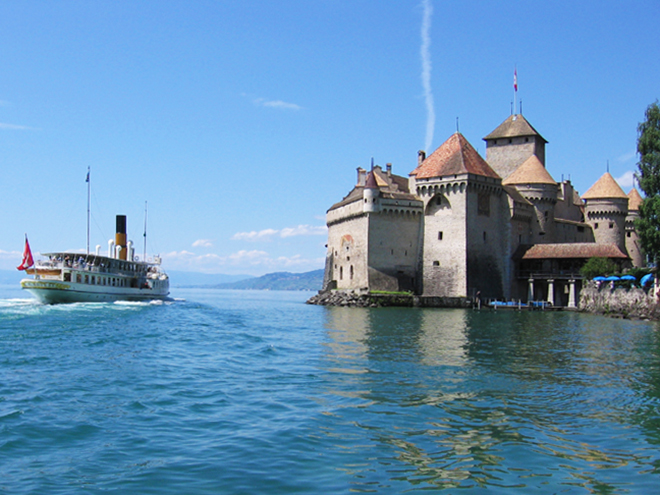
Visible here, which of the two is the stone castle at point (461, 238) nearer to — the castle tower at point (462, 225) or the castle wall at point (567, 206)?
the castle tower at point (462, 225)

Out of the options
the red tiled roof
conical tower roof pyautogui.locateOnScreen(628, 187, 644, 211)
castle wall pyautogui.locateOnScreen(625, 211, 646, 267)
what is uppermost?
conical tower roof pyautogui.locateOnScreen(628, 187, 644, 211)

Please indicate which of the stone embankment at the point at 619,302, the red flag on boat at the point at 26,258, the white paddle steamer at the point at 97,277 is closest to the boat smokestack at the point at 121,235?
the white paddle steamer at the point at 97,277

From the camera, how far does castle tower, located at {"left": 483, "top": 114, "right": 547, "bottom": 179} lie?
205 ft

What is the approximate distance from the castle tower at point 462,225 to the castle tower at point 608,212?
13338 mm

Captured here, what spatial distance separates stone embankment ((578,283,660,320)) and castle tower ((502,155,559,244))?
975 centimetres

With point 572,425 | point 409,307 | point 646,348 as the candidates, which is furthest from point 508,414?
point 409,307

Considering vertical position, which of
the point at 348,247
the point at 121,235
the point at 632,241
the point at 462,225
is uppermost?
the point at 462,225

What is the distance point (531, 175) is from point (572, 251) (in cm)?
1035

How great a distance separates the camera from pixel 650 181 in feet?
135

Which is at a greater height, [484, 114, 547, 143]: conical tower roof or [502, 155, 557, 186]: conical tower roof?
[484, 114, 547, 143]: conical tower roof

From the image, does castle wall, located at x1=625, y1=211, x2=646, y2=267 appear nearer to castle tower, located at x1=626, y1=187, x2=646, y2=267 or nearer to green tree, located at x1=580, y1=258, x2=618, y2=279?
castle tower, located at x1=626, y1=187, x2=646, y2=267

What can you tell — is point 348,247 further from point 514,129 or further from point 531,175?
point 514,129

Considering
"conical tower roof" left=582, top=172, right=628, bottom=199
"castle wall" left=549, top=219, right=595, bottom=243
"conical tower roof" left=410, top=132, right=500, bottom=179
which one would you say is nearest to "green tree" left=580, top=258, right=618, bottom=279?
"conical tower roof" left=410, top=132, right=500, bottom=179

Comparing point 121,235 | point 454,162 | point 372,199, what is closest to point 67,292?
point 121,235
